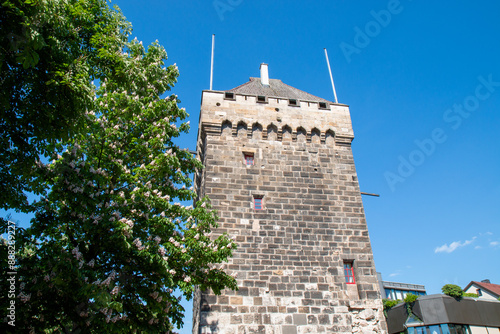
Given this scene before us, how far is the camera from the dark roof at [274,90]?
58.0 feet

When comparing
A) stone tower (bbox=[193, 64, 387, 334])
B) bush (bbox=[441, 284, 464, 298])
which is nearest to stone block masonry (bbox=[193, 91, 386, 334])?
stone tower (bbox=[193, 64, 387, 334])

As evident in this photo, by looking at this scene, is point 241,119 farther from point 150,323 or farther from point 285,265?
point 150,323

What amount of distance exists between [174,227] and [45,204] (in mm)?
2950

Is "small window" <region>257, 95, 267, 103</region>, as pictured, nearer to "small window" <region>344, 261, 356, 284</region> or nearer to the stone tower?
the stone tower

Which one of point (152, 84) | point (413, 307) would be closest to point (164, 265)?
point (152, 84)

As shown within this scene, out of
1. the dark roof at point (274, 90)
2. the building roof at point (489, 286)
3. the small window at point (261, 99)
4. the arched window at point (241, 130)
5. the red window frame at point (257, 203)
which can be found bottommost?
the red window frame at point (257, 203)

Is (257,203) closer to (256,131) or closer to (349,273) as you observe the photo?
(256,131)

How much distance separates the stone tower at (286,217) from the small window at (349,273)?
0.04m

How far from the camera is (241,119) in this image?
Answer: 597 inches

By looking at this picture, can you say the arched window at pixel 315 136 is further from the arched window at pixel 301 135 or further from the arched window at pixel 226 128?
the arched window at pixel 226 128

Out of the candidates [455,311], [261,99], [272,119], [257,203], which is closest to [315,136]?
[272,119]

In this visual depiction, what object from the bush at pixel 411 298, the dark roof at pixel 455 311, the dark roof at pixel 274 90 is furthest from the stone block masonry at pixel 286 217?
the bush at pixel 411 298

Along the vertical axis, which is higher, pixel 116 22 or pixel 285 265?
pixel 116 22

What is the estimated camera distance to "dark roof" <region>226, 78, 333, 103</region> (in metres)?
17.7
